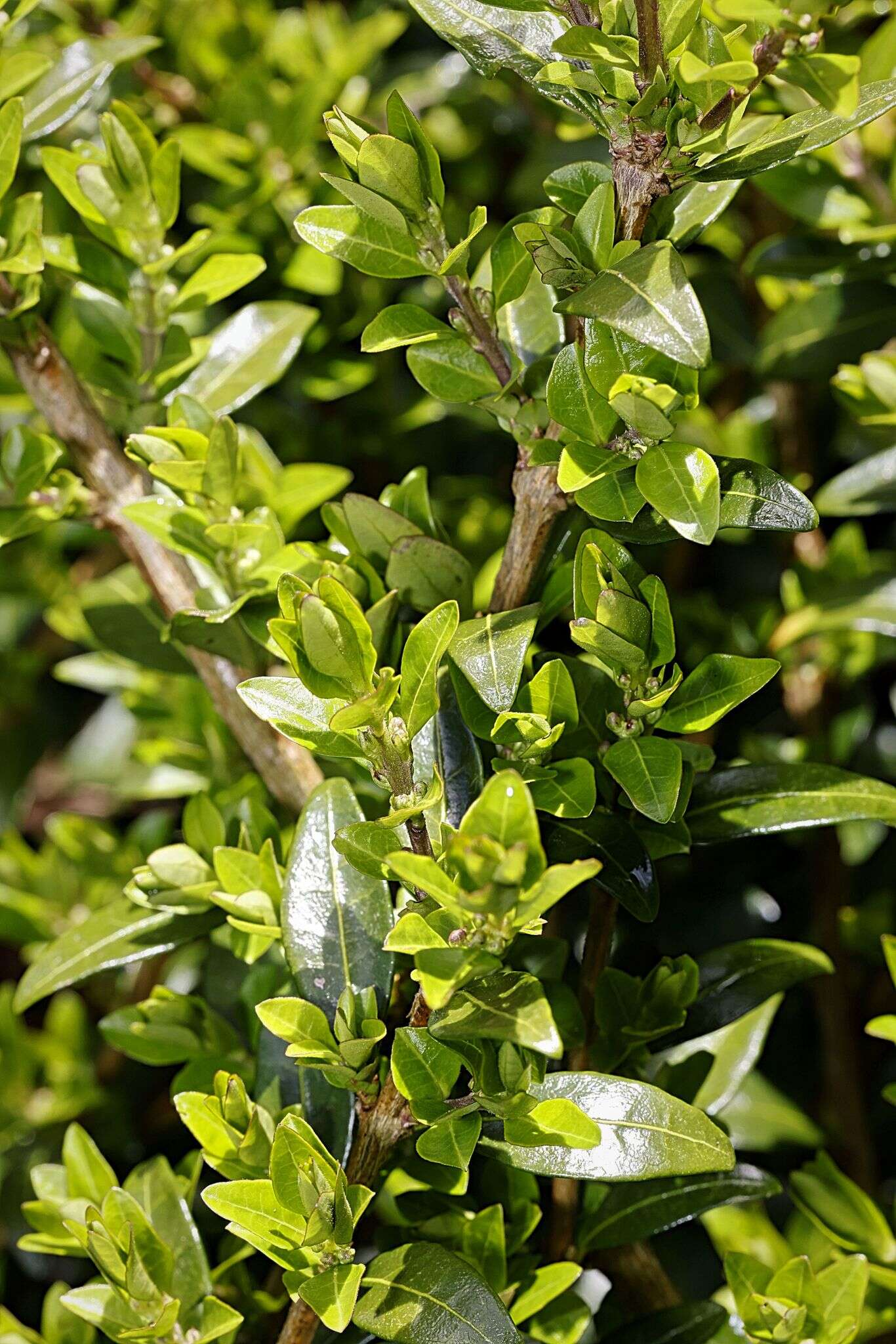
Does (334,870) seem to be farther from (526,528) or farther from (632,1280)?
(632,1280)

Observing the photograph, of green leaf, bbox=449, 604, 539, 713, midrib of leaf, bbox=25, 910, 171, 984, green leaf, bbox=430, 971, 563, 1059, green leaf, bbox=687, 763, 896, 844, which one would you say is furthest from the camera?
midrib of leaf, bbox=25, 910, 171, 984

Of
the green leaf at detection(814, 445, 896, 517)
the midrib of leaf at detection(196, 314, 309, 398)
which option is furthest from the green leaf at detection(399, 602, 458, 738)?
the green leaf at detection(814, 445, 896, 517)

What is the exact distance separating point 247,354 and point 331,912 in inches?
20.1

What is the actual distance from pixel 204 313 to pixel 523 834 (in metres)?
0.88

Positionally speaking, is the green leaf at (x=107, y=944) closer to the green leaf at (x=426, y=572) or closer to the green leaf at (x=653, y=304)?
the green leaf at (x=426, y=572)

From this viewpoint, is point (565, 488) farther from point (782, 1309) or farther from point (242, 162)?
point (242, 162)

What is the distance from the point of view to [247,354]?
1.03m

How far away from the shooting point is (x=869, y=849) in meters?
1.25

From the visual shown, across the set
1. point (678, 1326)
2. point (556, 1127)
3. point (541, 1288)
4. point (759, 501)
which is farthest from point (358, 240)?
point (678, 1326)

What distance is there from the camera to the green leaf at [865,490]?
1091 millimetres

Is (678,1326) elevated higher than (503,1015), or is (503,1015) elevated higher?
(503,1015)

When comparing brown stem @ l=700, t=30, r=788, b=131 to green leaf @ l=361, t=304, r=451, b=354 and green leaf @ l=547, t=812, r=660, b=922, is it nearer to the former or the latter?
green leaf @ l=361, t=304, r=451, b=354

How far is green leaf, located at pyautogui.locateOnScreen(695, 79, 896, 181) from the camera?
61cm

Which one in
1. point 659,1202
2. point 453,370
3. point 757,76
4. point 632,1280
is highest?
point 757,76
